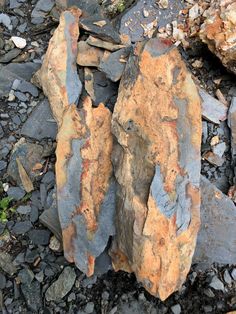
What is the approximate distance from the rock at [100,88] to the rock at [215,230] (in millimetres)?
822

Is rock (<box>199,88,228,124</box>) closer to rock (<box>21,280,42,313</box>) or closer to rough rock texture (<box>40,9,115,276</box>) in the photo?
rough rock texture (<box>40,9,115,276</box>)

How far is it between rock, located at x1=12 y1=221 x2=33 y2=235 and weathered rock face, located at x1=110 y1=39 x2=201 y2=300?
59 cm

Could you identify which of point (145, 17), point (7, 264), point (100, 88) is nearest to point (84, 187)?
point (7, 264)

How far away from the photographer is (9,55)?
4.04 metres

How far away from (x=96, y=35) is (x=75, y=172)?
1.11m

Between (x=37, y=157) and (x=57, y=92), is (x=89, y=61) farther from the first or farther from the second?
(x=37, y=157)

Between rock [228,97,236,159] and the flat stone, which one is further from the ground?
rock [228,97,236,159]

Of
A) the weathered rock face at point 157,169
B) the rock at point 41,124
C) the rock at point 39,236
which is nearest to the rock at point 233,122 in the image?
the weathered rock face at point 157,169

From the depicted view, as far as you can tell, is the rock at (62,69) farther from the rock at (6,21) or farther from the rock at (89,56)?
the rock at (6,21)

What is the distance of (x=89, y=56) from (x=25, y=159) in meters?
0.83

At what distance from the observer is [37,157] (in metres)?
3.63

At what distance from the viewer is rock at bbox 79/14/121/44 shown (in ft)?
12.4

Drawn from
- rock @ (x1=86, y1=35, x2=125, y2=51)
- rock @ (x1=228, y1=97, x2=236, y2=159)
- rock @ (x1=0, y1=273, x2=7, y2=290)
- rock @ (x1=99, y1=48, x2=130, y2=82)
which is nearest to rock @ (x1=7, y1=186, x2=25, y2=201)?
rock @ (x1=0, y1=273, x2=7, y2=290)

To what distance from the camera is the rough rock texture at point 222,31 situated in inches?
142
